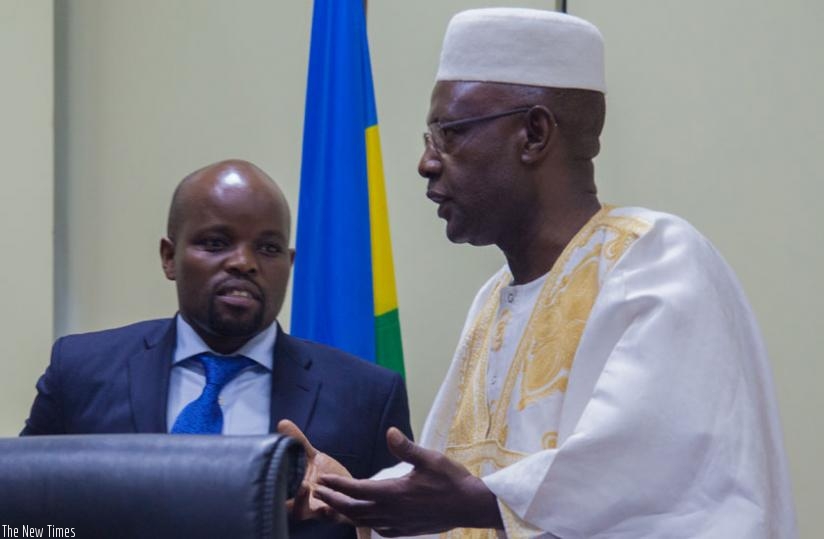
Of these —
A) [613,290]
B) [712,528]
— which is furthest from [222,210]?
[712,528]

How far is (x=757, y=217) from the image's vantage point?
3830mm

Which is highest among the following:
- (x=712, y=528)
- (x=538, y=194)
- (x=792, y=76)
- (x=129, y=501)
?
(x=792, y=76)

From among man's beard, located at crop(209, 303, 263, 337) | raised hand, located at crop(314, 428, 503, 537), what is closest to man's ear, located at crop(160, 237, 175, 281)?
man's beard, located at crop(209, 303, 263, 337)

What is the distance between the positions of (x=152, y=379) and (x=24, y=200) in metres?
1.95

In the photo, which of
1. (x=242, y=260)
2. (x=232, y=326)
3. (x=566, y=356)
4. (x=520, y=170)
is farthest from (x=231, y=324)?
(x=566, y=356)

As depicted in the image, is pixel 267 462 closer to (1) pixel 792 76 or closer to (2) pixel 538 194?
(2) pixel 538 194

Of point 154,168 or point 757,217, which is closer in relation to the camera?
point 757,217

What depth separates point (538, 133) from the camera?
7.92 ft

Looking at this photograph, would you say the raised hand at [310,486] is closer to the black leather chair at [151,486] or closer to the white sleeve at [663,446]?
the white sleeve at [663,446]

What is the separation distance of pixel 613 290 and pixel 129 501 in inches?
43.4

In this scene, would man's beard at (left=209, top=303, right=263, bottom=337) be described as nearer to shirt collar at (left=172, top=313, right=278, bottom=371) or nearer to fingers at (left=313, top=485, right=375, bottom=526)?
shirt collar at (left=172, top=313, right=278, bottom=371)

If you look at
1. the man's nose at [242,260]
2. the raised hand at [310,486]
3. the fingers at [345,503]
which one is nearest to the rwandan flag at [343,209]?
the man's nose at [242,260]

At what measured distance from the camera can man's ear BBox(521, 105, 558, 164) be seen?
7.91 ft

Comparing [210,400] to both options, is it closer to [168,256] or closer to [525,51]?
[168,256]
